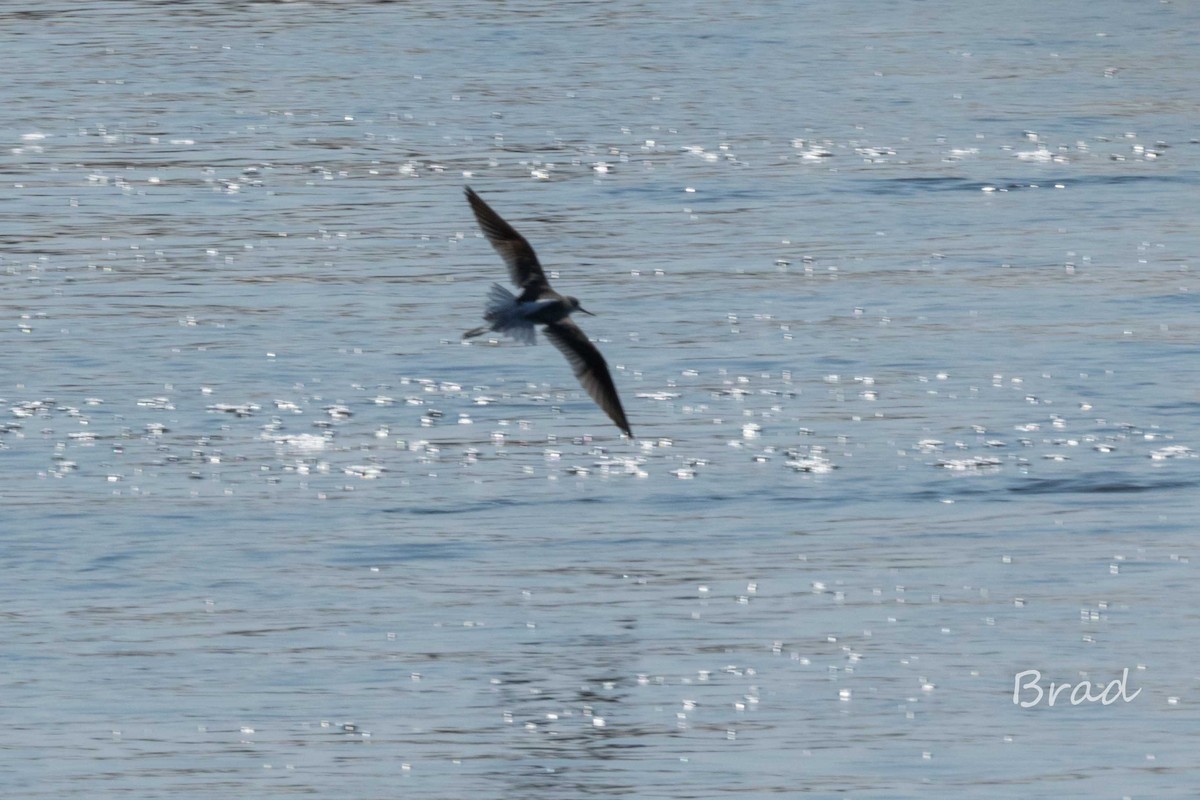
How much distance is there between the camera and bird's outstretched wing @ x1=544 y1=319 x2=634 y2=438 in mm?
7617

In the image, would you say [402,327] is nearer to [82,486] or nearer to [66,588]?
[82,486]

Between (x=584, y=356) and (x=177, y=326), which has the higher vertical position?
(x=584, y=356)

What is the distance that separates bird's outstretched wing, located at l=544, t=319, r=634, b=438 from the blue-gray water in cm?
43

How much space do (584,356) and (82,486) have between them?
1795mm

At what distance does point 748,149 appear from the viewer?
1412 centimetres

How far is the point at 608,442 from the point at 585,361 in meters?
1.07

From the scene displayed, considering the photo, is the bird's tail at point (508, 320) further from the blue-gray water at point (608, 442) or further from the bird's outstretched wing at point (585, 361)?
the blue-gray water at point (608, 442)

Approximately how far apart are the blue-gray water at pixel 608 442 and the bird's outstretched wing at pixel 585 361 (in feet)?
1.41

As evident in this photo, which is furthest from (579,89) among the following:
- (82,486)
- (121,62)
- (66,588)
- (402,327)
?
(66,588)

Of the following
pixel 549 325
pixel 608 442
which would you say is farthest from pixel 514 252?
pixel 608 442

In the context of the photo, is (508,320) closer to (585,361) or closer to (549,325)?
(549,325)

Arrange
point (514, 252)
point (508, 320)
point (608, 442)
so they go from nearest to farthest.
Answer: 1. point (508, 320)
2. point (514, 252)
3. point (608, 442)

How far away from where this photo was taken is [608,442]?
8742mm

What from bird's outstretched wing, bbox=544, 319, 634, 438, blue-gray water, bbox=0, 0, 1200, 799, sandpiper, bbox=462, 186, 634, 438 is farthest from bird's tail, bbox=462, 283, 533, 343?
blue-gray water, bbox=0, 0, 1200, 799
